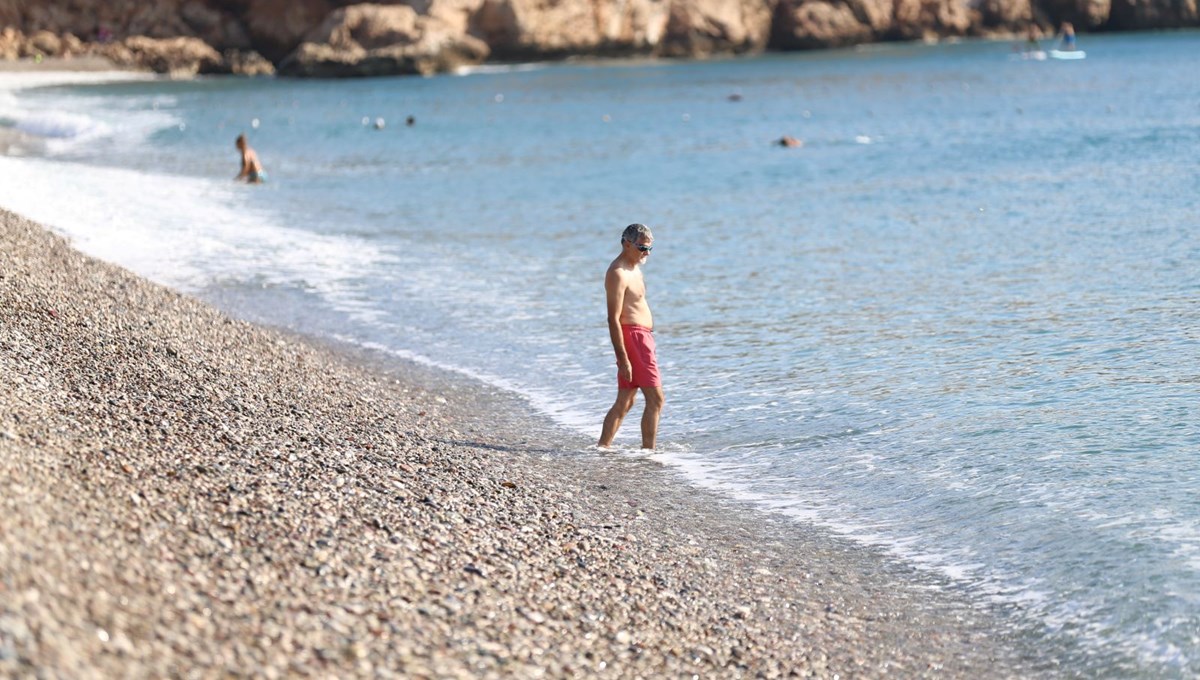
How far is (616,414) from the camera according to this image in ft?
31.4

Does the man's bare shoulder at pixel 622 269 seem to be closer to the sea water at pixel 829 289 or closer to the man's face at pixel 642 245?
the man's face at pixel 642 245

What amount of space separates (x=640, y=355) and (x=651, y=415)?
18.9 inches

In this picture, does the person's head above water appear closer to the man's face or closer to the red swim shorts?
the man's face

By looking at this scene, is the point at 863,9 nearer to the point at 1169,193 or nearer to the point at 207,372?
the point at 1169,193

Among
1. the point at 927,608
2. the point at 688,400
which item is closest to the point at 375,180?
the point at 688,400

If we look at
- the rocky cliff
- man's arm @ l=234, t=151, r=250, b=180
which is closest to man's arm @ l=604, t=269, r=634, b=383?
man's arm @ l=234, t=151, r=250, b=180

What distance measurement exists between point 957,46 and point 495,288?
3457 inches

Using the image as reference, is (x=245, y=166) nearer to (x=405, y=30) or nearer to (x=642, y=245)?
(x=642, y=245)

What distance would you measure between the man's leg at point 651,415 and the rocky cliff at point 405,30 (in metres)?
72.0

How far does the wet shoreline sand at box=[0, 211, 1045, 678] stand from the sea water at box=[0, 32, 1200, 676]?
683 millimetres

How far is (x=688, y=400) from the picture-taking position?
11117 millimetres

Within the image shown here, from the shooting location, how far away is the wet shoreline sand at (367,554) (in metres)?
5.05

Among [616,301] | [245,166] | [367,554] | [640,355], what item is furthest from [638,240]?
[245,166]

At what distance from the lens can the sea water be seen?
7969mm
